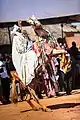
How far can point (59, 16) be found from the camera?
2172 millimetres

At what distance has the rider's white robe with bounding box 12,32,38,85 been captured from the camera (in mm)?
2131

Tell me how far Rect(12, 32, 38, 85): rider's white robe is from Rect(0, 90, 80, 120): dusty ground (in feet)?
0.74

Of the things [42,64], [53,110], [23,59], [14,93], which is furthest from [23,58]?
[53,110]

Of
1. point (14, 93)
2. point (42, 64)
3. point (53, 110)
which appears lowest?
point (53, 110)

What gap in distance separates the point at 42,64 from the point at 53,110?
0.40 m

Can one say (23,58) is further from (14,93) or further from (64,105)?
(64,105)

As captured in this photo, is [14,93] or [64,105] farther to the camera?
[64,105]

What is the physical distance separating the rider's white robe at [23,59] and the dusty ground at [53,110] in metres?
0.22

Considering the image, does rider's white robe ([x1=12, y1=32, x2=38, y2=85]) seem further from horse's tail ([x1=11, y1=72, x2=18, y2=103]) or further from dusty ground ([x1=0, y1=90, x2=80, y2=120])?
dusty ground ([x1=0, y1=90, x2=80, y2=120])

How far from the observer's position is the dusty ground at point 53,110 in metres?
2.12

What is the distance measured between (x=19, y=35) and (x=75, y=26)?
496mm

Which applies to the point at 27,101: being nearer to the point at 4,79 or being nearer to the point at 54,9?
the point at 4,79

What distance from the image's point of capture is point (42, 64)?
2172 mm

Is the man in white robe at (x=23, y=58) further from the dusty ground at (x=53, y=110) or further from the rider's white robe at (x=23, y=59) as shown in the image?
the dusty ground at (x=53, y=110)
